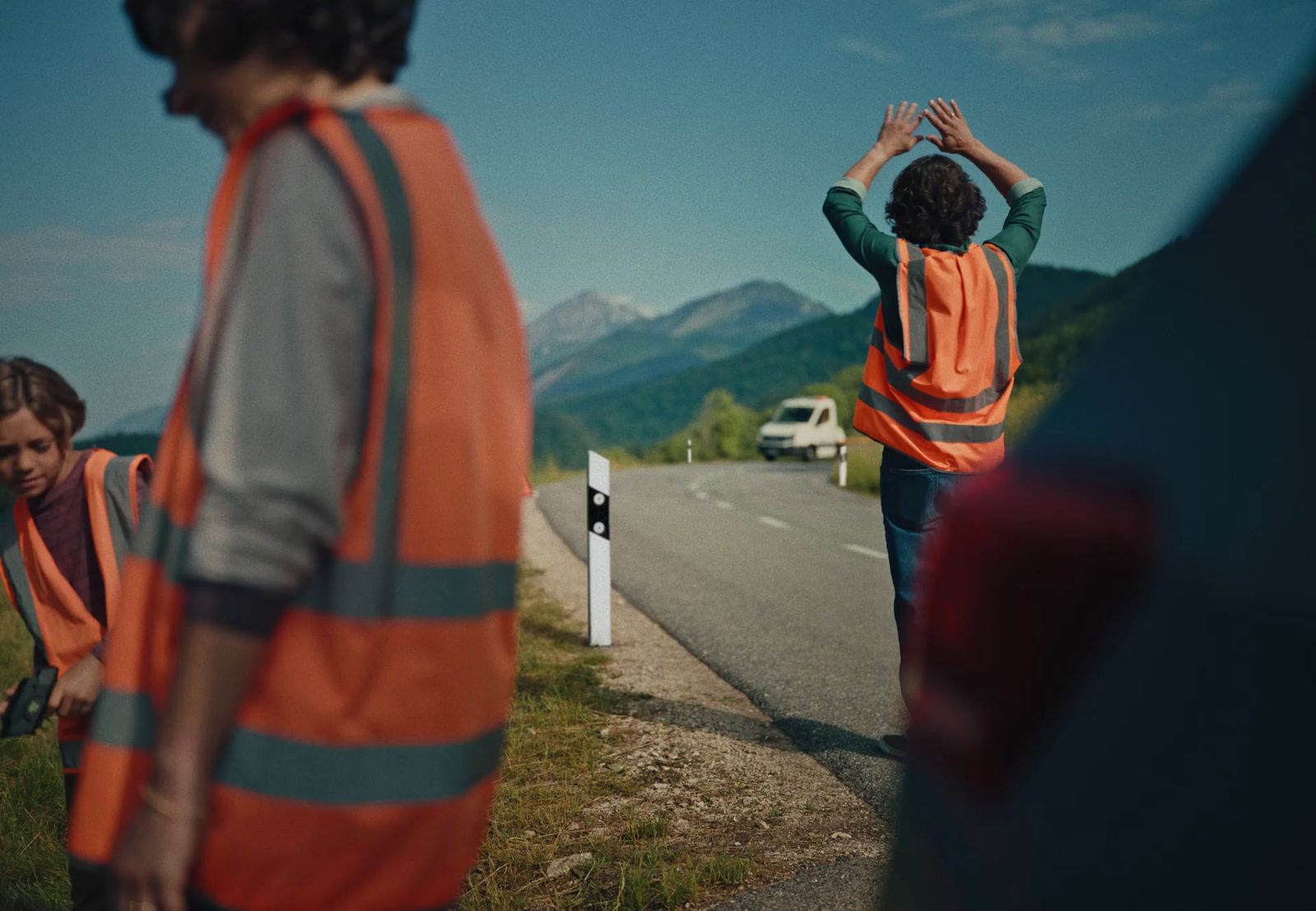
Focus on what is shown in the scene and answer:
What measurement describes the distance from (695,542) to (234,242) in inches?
417

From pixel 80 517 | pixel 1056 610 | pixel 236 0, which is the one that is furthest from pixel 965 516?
pixel 80 517

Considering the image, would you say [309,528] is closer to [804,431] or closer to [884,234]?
[884,234]

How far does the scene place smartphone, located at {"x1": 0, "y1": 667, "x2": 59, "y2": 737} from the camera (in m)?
2.04

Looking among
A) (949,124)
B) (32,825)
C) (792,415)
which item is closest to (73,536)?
(32,825)

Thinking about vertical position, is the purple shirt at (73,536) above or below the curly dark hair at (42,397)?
below

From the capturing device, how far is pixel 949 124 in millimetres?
3373

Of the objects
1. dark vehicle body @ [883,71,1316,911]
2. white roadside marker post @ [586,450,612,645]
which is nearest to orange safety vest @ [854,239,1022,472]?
dark vehicle body @ [883,71,1316,911]

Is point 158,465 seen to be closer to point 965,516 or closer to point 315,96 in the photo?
point 315,96

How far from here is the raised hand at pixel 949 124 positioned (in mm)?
3355

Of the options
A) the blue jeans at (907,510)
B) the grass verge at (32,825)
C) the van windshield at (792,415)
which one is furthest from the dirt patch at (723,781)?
the van windshield at (792,415)

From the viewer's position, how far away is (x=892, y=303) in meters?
3.34

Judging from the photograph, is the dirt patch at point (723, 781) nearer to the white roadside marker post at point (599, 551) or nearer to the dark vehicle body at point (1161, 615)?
the white roadside marker post at point (599, 551)

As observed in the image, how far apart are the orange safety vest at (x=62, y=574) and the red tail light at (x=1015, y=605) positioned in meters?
1.81

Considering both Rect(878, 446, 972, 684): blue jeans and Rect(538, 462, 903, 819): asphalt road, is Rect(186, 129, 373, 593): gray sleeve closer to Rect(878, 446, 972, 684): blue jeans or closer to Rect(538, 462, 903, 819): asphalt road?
Rect(878, 446, 972, 684): blue jeans
